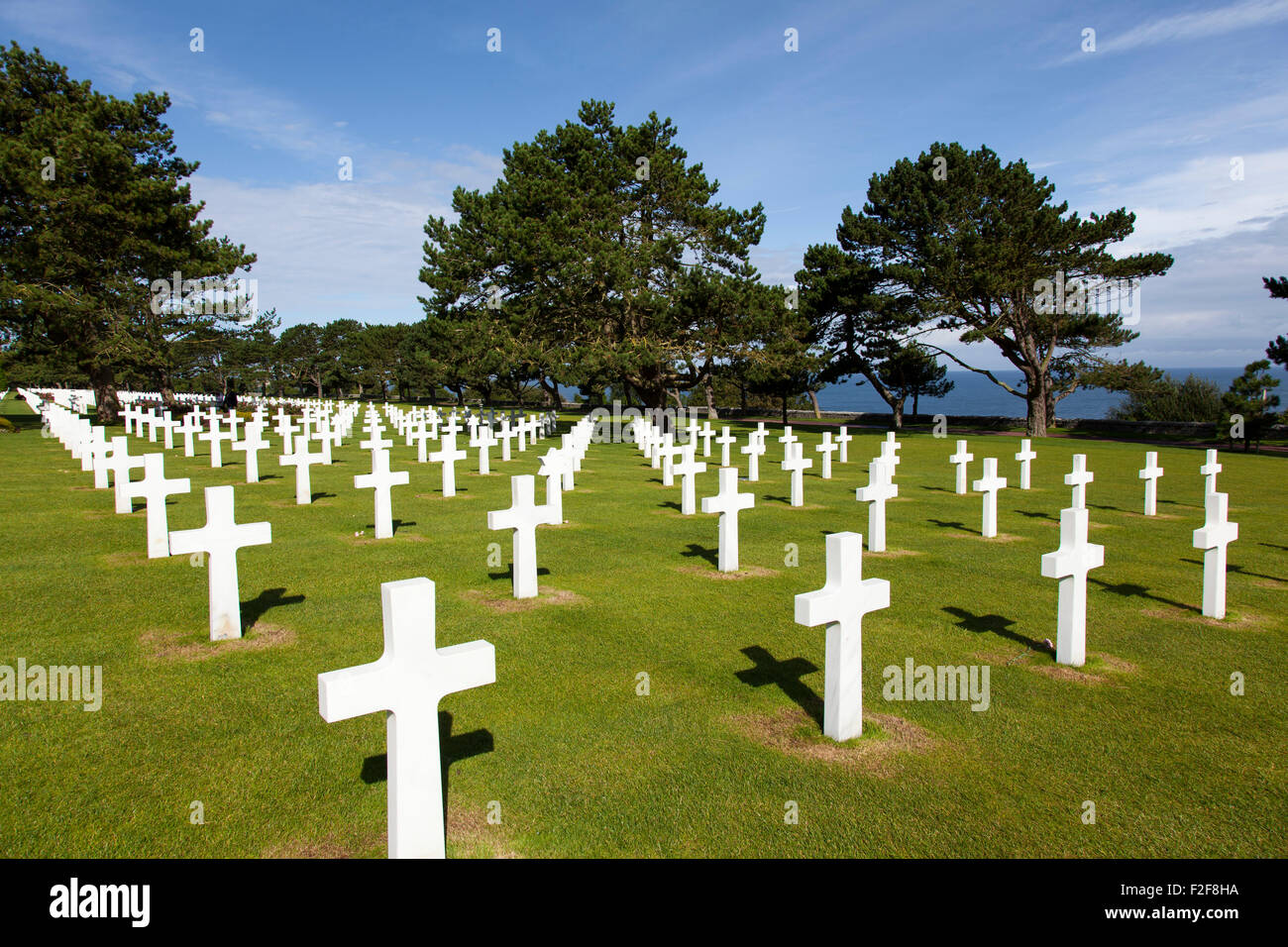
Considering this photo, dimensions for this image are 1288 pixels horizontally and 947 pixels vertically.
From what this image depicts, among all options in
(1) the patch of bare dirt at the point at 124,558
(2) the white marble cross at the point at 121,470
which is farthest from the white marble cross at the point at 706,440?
(1) the patch of bare dirt at the point at 124,558

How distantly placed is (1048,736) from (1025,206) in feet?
104

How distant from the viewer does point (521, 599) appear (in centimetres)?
639

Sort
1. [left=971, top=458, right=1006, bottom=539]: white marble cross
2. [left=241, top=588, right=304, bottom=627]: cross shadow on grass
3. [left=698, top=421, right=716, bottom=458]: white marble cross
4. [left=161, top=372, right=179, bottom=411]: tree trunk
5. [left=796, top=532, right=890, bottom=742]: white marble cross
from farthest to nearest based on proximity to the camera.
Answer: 1. [left=161, top=372, right=179, bottom=411]: tree trunk
2. [left=698, top=421, right=716, bottom=458]: white marble cross
3. [left=971, top=458, right=1006, bottom=539]: white marble cross
4. [left=241, top=588, right=304, bottom=627]: cross shadow on grass
5. [left=796, top=532, right=890, bottom=742]: white marble cross

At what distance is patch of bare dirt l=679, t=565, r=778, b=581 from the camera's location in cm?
732

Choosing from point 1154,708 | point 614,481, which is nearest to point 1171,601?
point 1154,708

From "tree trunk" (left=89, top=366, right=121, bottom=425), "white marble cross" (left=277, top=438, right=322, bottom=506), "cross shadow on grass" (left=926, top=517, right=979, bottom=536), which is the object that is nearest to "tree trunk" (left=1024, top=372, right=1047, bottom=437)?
"cross shadow on grass" (left=926, top=517, right=979, bottom=536)

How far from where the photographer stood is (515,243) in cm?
2458

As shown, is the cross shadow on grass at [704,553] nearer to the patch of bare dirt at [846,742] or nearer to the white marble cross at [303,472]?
the patch of bare dirt at [846,742]

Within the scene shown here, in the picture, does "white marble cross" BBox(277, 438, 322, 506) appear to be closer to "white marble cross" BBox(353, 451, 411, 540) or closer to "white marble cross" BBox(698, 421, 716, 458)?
"white marble cross" BBox(353, 451, 411, 540)

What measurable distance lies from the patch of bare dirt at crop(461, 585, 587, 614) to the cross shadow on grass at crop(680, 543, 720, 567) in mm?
1929

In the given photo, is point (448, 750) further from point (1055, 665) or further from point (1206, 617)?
point (1206, 617)

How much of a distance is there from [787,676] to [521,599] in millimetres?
2559

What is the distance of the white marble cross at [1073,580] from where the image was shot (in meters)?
4.95
